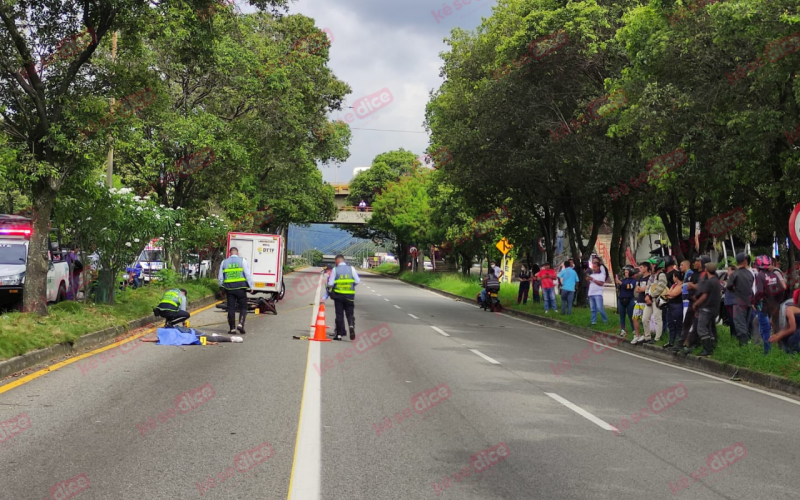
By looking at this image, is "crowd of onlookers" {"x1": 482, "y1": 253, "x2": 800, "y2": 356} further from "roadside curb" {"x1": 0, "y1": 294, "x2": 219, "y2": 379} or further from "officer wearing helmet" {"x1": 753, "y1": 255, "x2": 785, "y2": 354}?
"roadside curb" {"x1": 0, "y1": 294, "x2": 219, "y2": 379}

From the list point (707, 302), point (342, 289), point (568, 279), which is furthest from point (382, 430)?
point (568, 279)

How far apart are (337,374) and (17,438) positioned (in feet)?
15.1

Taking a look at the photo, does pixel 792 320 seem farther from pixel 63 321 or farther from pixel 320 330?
pixel 63 321

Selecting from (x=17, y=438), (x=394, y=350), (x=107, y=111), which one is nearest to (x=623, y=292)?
(x=394, y=350)

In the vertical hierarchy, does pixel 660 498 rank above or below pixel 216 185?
below

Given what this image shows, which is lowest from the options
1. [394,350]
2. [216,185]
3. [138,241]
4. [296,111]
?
[394,350]

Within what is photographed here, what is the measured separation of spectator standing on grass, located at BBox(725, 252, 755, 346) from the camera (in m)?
13.0

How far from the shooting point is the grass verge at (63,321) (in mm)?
10336

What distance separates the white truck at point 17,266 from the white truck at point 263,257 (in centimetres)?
797

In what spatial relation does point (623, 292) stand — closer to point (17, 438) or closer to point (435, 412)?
point (435, 412)

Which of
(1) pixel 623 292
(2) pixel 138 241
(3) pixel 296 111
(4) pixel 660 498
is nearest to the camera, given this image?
(4) pixel 660 498

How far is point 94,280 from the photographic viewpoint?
17.9 metres

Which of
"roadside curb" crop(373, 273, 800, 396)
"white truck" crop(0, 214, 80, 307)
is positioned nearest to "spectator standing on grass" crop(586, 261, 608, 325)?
"roadside curb" crop(373, 273, 800, 396)

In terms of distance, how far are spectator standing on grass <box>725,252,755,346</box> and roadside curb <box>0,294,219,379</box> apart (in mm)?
11055
